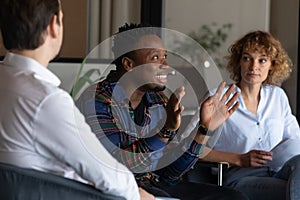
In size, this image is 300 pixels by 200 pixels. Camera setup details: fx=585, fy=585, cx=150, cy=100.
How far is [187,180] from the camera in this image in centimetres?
273

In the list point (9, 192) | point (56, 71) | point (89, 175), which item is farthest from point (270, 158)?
point (56, 71)

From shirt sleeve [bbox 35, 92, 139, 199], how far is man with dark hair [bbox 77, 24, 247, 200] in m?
0.58

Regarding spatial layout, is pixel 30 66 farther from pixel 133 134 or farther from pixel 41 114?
pixel 133 134

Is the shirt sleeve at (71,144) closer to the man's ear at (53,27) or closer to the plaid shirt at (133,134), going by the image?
the man's ear at (53,27)

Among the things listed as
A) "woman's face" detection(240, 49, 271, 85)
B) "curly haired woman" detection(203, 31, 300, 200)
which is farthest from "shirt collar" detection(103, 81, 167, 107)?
"woman's face" detection(240, 49, 271, 85)

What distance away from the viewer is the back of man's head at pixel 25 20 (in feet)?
4.97

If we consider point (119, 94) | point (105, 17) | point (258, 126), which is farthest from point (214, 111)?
point (105, 17)

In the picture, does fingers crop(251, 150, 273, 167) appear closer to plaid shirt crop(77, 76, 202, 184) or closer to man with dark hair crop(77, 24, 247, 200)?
man with dark hair crop(77, 24, 247, 200)

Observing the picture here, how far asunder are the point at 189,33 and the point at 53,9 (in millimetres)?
3321

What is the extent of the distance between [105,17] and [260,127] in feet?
7.17

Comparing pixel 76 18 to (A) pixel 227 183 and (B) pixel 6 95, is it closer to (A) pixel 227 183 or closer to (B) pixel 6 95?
(A) pixel 227 183

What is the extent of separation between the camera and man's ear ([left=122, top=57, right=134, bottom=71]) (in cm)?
232

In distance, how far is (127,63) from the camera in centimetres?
233

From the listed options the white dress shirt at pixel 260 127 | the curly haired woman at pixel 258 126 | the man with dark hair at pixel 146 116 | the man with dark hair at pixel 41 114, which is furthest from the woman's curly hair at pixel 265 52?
the man with dark hair at pixel 41 114
